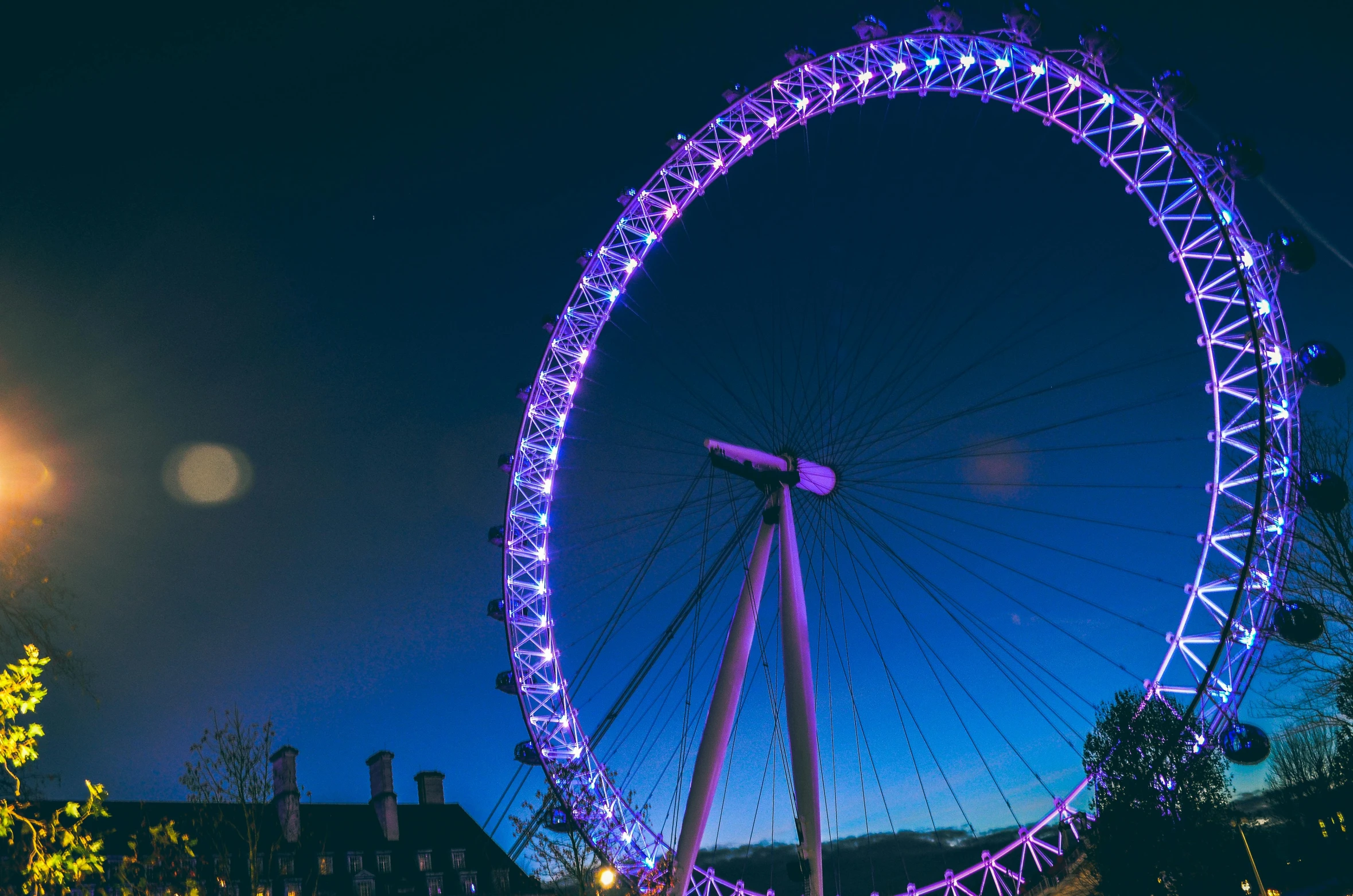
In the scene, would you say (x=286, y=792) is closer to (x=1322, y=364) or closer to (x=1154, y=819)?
(x=1154, y=819)

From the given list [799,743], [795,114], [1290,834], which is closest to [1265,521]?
[799,743]

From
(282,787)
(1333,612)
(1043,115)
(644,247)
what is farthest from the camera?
(282,787)

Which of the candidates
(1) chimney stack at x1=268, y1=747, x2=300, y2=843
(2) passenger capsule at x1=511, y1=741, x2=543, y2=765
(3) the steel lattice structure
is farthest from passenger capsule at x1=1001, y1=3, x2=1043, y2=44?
(1) chimney stack at x1=268, y1=747, x2=300, y2=843

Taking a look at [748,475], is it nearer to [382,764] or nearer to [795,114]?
[795,114]

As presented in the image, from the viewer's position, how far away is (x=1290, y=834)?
2184 inches

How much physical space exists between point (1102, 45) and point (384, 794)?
40.6 m

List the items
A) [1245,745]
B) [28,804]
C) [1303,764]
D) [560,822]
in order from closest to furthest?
[28,804] → [1245,745] → [560,822] → [1303,764]

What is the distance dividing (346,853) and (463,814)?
682cm

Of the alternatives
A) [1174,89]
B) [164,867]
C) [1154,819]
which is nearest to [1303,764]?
[1154,819]

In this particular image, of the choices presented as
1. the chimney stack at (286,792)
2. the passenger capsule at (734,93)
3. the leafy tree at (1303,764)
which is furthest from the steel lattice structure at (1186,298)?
the leafy tree at (1303,764)

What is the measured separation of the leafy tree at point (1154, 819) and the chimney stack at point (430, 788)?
30252 millimetres

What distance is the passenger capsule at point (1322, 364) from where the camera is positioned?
23375mm

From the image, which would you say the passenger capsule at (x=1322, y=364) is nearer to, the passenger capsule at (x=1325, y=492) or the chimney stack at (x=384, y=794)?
the passenger capsule at (x=1325, y=492)

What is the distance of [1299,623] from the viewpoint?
21609 millimetres
